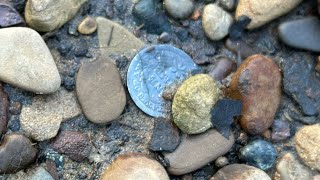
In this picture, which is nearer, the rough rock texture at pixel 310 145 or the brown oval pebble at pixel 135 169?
the brown oval pebble at pixel 135 169

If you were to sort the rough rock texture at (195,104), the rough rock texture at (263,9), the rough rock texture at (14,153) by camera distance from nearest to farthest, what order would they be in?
the rough rock texture at (14,153) < the rough rock texture at (195,104) < the rough rock texture at (263,9)

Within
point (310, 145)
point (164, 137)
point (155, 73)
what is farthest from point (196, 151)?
point (310, 145)

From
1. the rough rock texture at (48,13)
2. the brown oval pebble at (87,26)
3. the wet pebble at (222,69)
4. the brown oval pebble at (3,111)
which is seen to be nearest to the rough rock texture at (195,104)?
the wet pebble at (222,69)

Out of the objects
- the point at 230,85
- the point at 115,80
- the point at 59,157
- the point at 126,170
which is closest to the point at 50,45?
the point at 115,80

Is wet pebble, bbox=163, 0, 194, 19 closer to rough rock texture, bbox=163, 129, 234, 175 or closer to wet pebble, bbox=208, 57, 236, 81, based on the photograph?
wet pebble, bbox=208, 57, 236, 81

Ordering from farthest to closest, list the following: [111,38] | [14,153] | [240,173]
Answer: [111,38], [240,173], [14,153]

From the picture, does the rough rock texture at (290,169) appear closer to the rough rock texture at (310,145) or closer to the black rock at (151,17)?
the rough rock texture at (310,145)

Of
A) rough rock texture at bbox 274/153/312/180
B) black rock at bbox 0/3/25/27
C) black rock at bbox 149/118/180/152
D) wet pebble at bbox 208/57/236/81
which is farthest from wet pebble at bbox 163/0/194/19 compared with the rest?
rough rock texture at bbox 274/153/312/180

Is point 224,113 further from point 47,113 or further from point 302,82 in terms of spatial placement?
point 47,113
